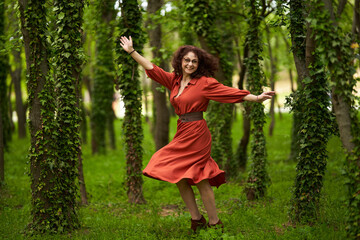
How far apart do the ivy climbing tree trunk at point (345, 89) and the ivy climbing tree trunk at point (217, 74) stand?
16.6 feet

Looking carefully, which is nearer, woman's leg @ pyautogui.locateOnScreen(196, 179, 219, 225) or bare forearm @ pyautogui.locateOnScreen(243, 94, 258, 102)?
bare forearm @ pyautogui.locateOnScreen(243, 94, 258, 102)

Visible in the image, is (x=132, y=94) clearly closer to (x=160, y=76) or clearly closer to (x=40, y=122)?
(x=160, y=76)

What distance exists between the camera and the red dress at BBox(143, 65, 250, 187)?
5051mm

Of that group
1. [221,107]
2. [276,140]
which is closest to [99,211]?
[221,107]

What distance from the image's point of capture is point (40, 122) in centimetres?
539

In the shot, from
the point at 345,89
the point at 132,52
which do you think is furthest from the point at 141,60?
the point at 345,89

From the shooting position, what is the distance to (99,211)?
7340 millimetres

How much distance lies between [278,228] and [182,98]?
7.93 feet

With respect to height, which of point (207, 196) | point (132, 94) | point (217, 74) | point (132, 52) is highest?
point (217, 74)

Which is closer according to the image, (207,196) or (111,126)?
(207,196)

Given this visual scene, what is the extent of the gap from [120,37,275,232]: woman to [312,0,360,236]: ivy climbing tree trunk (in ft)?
4.18

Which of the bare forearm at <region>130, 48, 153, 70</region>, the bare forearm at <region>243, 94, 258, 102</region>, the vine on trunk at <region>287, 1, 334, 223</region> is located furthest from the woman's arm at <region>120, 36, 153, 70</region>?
the vine on trunk at <region>287, 1, 334, 223</region>

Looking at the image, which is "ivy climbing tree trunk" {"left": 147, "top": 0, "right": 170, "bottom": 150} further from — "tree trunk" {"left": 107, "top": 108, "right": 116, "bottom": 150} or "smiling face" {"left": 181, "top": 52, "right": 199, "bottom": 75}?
"smiling face" {"left": 181, "top": 52, "right": 199, "bottom": 75}

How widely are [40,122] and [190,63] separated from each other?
234 cm
